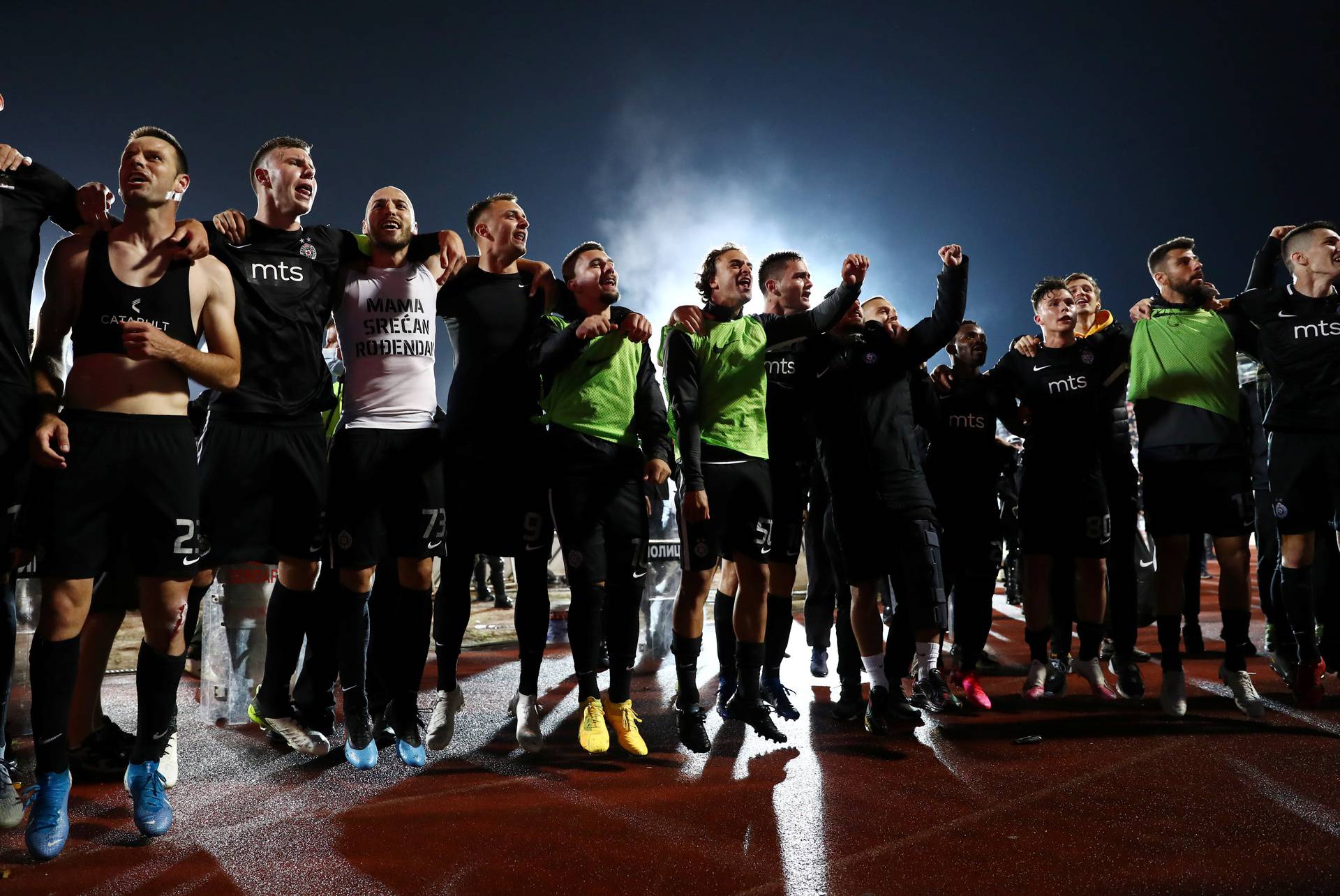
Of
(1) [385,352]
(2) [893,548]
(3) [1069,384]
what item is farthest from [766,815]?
(3) [1069,384]

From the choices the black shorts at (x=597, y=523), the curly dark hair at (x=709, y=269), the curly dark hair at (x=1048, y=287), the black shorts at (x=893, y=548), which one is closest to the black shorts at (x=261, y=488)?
the black shorts at (x=597, y=523)

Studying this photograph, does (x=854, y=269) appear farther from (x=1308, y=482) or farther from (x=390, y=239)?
(x=1308, y=482)

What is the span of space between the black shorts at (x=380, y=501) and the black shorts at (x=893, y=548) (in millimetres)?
1957

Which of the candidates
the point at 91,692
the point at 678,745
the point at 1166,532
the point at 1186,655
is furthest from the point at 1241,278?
the point at 91,692

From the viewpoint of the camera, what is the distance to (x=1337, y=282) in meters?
4.59

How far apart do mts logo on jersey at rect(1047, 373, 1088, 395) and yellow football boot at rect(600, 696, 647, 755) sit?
301 centimetres

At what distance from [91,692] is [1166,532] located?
5052 millimetres

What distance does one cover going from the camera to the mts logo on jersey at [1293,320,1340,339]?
4293mm

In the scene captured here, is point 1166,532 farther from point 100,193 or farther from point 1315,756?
point 100,193

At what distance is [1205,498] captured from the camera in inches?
173

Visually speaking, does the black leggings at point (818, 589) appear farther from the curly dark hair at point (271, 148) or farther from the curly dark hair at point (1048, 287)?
the curly dark hair at point (271, 148)

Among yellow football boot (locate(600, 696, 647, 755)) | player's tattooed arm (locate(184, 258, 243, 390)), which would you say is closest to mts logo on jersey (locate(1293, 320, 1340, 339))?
yellow football boot (locate(600, 696, 647, 755))

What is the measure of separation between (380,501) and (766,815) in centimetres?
190

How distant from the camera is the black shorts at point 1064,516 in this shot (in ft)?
15.0
